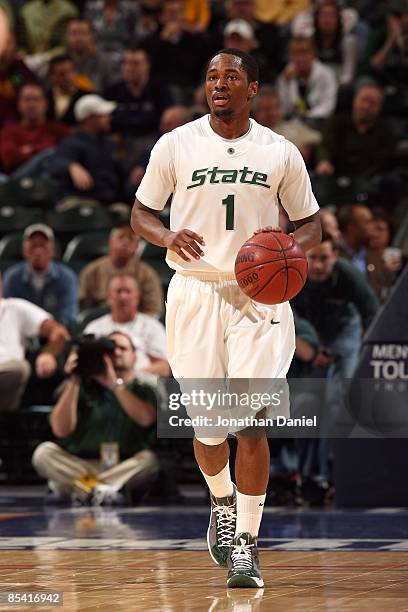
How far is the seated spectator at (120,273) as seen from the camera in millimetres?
12312

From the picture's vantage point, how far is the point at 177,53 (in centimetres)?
1730

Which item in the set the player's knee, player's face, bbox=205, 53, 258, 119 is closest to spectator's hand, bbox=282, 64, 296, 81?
player's face, bbox=205, 53, 258, 119

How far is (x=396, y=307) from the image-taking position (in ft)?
32.9

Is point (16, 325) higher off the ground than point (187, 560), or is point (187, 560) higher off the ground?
point (16, 325)

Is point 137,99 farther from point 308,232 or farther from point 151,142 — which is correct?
point 308,232

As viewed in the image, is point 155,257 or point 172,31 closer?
point 155,257

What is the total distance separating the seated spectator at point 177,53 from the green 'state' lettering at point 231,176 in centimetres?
1089

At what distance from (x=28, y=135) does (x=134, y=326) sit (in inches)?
203

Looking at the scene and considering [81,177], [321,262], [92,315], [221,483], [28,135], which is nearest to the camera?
[221,483]

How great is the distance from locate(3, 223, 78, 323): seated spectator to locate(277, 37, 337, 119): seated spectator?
426cm

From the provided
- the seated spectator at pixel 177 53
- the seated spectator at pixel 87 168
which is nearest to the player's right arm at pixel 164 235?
the seated spectator at pixel 87 168

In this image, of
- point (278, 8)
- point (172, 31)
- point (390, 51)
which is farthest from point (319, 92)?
point (278, 8)

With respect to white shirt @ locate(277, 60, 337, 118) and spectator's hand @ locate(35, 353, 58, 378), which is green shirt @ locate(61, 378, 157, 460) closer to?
spectator's hand @ locate(35, 353, 58, 378)

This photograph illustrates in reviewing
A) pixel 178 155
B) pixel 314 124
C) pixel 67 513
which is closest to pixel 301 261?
pixel 178 155
